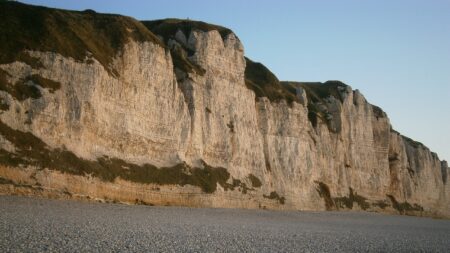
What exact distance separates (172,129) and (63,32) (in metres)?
15.4

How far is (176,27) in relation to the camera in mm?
64250

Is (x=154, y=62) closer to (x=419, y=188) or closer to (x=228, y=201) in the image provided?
(x=228, y=201)

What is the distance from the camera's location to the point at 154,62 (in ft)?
162

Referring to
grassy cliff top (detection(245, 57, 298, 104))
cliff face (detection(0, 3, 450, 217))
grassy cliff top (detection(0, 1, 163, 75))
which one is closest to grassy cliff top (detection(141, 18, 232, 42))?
cliff face (detection(0, 3, 450, 217))

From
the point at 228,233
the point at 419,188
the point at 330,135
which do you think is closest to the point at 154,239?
the point at 228,233

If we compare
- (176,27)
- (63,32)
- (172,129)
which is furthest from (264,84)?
(63,32)

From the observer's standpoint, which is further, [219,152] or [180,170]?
[219,152]

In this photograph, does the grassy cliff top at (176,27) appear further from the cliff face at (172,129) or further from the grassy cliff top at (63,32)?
the grassy cliff top at (63,32)

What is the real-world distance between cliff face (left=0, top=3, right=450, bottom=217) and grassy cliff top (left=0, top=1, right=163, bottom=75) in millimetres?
234

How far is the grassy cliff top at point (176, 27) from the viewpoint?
207 ft

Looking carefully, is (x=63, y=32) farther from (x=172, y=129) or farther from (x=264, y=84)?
(x=264, y=84)

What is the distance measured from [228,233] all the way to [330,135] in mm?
62181

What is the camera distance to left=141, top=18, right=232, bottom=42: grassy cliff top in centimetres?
6303

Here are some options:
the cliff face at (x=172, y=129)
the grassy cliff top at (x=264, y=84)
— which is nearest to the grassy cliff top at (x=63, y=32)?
the cliff face at (x=172, y=129)
